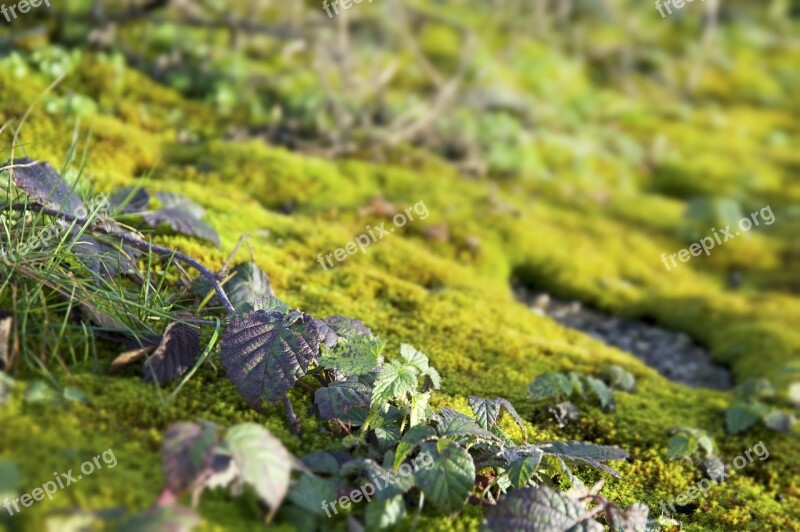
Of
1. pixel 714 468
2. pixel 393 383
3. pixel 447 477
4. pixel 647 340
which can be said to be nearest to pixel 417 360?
pixel 393 383

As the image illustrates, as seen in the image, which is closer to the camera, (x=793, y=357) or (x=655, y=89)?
(x=793, y=357)

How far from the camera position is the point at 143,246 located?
3193 mm

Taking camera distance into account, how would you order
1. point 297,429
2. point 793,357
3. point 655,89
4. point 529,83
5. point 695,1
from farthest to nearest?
point 695,1
point 655,89
point 529,83
point 793,357
point 297,429

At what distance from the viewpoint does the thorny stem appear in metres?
2.98

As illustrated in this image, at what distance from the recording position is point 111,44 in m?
6.46

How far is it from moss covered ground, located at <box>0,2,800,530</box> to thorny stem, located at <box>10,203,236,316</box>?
0.29 m

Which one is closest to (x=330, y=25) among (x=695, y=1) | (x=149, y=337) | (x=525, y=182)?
(x=525, y=182)

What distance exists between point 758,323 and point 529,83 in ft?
17.4

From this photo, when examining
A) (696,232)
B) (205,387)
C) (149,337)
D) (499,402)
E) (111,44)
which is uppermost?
(111,44)

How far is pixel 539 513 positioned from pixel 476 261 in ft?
10.7

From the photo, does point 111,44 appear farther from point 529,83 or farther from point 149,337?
point 529,83

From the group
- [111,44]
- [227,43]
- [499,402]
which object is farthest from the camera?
[227,43]

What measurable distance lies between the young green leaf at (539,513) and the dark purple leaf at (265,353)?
0.86 metres

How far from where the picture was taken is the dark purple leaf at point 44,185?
3.00m
